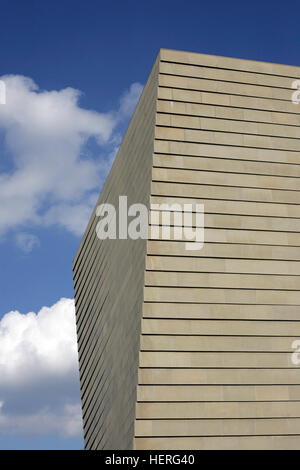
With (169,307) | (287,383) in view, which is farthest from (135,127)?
(287,383)

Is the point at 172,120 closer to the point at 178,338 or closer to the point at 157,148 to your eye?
the point at 157,148

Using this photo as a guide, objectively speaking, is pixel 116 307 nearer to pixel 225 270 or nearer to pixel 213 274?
pixel 213 274

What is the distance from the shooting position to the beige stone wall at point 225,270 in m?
30.6

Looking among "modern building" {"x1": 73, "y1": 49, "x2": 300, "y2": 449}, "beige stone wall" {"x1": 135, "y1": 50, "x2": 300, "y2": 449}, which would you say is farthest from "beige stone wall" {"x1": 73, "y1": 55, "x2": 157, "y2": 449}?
"beige stone wall" {"x1": 135, "y1": 50, "x2": 300, "y2": 449}

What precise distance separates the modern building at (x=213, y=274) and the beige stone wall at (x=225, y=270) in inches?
2.4

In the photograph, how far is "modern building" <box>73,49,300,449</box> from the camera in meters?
30.7

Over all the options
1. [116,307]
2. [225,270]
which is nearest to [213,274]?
[225,270]

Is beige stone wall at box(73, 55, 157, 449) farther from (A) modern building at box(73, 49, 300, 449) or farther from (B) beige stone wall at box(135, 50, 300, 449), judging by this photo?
(B) beige stone wall at box(135, 50, 300, 449)

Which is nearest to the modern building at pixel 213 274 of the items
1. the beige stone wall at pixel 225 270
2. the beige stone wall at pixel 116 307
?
the beige stone wall at pixel 225 270

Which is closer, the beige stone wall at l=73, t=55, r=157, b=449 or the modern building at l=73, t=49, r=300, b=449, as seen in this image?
the modern building at l=73, t=49, r=300, b=449

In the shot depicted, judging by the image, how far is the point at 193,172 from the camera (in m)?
34.7

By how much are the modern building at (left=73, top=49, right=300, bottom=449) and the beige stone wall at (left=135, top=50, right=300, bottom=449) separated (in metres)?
0.06

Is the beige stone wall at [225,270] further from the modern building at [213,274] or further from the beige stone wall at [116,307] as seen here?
the beige stone wall at [116,307]

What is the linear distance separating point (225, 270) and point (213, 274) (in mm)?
728
